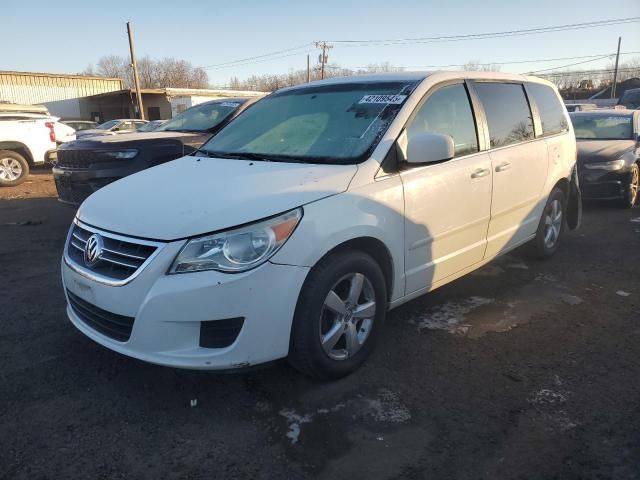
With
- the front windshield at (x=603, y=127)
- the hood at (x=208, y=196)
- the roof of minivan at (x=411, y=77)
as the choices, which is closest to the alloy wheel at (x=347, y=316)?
the hood at (x=208, y=196)

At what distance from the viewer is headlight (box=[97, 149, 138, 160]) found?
632 cm

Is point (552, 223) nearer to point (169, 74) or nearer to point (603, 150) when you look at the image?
point (603, 150)

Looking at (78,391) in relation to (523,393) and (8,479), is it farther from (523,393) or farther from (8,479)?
(523,393)

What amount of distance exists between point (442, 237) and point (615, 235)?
4141 millimetres

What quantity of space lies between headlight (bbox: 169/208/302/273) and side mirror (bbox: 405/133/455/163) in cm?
109

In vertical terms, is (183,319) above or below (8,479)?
above

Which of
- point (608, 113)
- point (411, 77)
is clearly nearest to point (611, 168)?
point (608, 113)

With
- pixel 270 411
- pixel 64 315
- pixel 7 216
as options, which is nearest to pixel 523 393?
pixel 270 411

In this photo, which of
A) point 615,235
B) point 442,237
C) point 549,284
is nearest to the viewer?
point 442,237

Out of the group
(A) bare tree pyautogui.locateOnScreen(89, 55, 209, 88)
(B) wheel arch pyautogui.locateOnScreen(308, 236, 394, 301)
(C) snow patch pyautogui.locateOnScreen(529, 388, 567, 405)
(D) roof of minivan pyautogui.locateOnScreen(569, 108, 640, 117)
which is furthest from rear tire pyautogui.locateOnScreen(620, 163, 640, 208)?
(A) bare tree pyautogui.locateOnScreen(89, 55, 209, 88)

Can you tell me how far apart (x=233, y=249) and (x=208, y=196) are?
17.8 inches

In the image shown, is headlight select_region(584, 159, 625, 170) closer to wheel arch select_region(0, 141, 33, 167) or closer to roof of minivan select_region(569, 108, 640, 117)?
roof of minivan select_region(569, 108, 640, 117)

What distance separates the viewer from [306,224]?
2.67 metres

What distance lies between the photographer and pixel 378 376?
310cm
